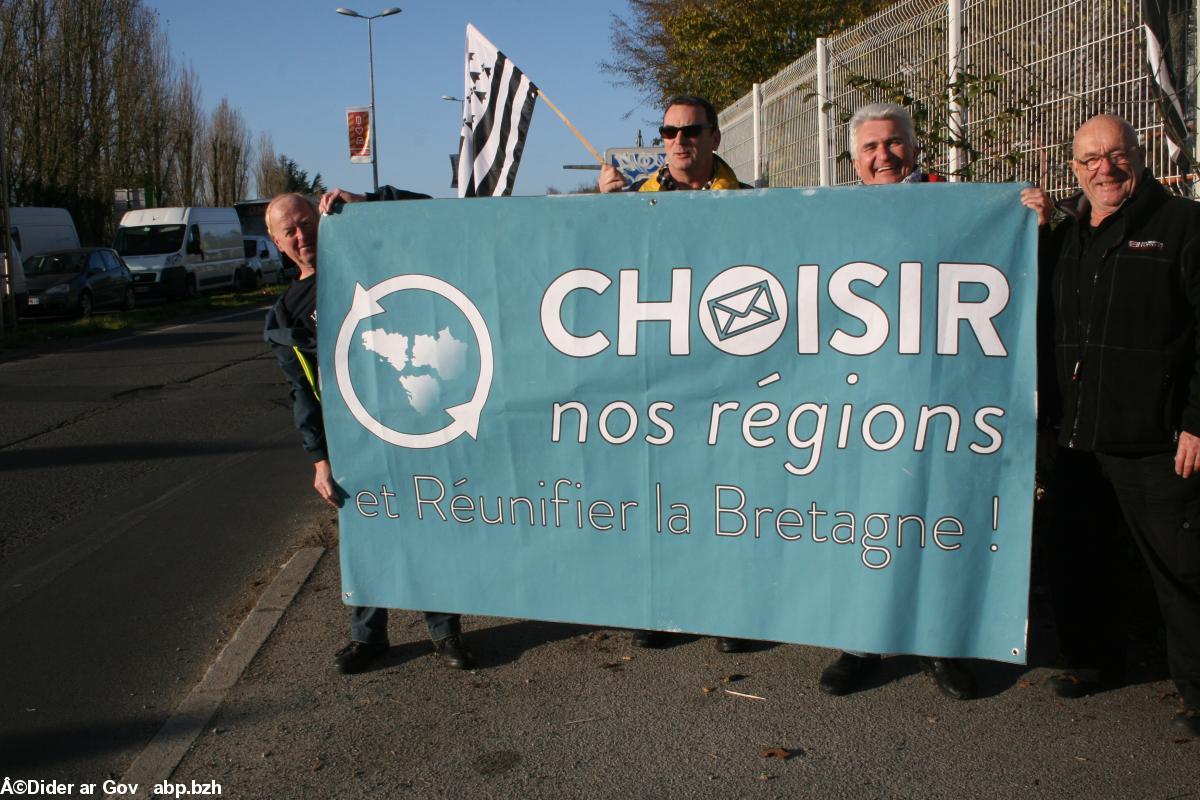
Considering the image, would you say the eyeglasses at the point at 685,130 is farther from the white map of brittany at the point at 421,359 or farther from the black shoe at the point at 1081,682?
the black shoe at the point at 1081,682

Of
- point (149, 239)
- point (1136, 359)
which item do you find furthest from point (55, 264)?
point (1136, 359)

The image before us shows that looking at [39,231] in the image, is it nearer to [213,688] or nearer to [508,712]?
[213,688]

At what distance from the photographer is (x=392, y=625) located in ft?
16.1

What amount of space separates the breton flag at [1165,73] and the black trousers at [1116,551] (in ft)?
5.88

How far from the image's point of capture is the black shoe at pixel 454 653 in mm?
4367

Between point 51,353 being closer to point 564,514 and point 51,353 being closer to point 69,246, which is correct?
point 69,246

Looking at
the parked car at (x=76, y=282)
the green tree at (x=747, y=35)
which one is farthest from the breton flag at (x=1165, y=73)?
the parked car at (x=76, y=282)

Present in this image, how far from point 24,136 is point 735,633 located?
4025cm

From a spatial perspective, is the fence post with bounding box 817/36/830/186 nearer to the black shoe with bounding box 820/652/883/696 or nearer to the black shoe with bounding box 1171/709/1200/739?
the black shoe with bounding box 820/652/883/696

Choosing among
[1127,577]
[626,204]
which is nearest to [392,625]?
[626,204]

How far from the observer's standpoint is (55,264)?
24875mm

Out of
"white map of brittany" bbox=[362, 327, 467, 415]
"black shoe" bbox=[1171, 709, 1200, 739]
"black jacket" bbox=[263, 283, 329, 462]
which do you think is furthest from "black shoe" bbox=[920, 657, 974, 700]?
"black jacket" bbox=[263, 283, 329, 462]

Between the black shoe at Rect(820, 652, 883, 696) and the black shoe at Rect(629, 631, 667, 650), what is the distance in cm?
71

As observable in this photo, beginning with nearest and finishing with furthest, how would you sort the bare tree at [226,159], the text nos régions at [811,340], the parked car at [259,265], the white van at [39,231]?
1. the text nos régions at [811,340]
2. the white van at [39,231]
3. the parked car at [259,265]
4. the bare tree at [226,159]
